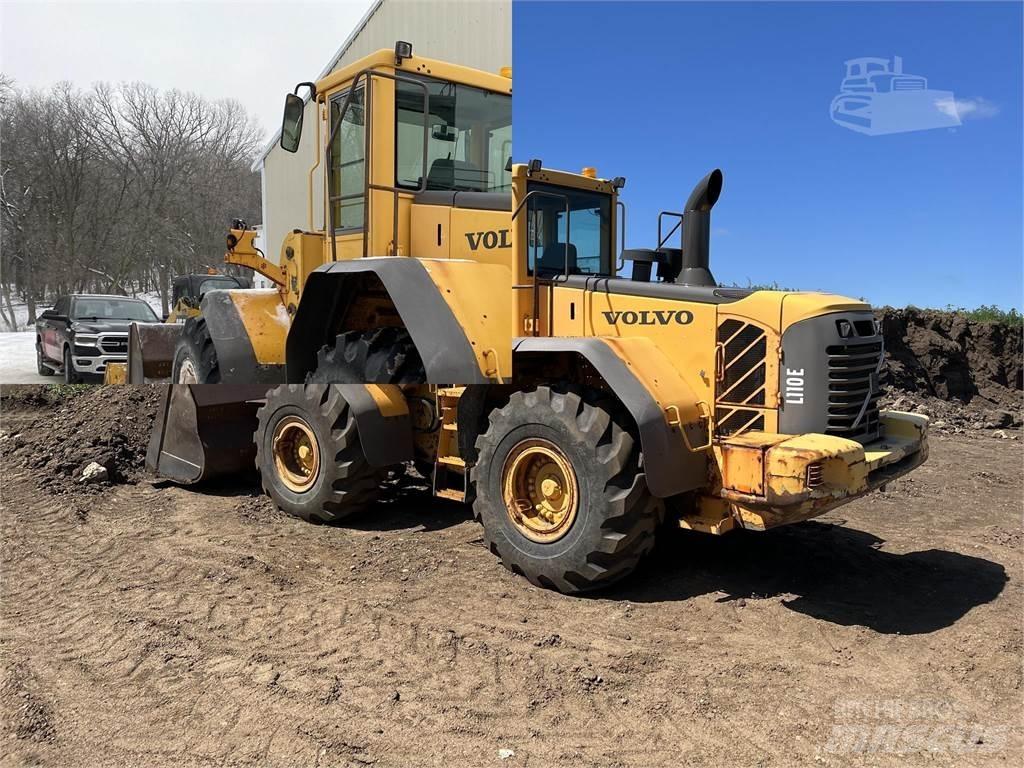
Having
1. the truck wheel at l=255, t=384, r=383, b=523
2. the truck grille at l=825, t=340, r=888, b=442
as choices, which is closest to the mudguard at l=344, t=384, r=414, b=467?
the truck wheel at l=255, t=384, r=383, b=523

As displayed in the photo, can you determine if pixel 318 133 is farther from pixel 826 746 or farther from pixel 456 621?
pixel 826 746

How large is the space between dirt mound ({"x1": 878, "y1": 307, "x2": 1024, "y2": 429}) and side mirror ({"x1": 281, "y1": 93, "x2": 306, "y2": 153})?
36.5 feet

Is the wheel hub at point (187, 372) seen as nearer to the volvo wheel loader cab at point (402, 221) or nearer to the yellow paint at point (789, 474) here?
the volvo wheel loader cab at point (402, 221)

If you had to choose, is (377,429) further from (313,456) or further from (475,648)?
(475,648)

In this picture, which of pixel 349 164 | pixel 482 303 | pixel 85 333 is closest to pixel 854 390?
pixel 482 303

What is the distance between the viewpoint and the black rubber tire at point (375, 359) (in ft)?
20.0

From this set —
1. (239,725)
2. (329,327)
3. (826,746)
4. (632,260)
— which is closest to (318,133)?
(329,327)

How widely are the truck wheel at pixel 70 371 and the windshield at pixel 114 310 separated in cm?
83

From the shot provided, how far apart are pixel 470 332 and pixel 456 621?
72.0 inches

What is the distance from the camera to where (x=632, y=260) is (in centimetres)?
527

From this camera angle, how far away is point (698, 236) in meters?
4.95
